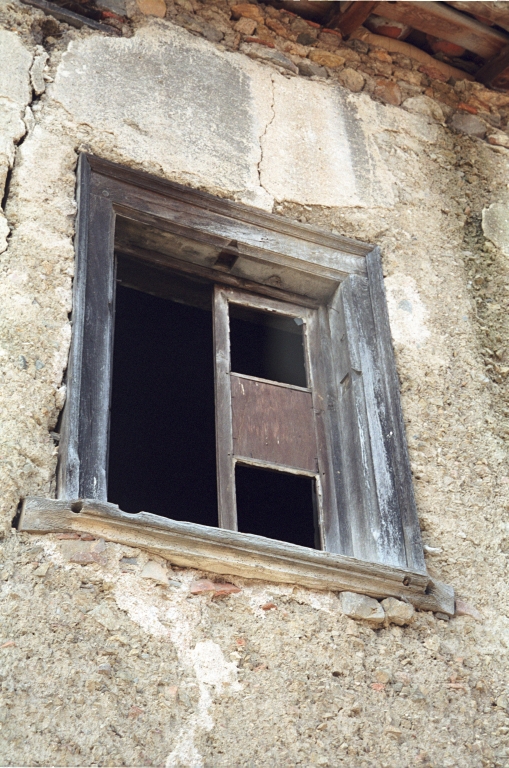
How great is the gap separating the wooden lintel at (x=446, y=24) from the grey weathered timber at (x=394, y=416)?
1285mm

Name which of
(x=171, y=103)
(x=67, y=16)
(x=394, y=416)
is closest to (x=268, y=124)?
(x=171, y=103)

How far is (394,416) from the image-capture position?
394 cm

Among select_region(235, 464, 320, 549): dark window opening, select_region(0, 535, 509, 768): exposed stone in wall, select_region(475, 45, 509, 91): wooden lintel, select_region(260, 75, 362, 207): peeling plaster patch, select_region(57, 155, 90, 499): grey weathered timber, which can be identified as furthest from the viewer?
select_region(235, 464, 320, 549): dark window opening

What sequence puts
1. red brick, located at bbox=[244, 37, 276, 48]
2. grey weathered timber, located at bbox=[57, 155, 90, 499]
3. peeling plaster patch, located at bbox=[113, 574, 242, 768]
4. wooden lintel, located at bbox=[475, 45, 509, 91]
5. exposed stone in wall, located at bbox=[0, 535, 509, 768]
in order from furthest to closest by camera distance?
wooden lintel, located at bbox=[475, 45, 509, 91]
red brick, located at bbox=[244, 37, 276, 48]
grey weathered timber, located at bbox=[57, 155, 90, 499]
peeling plaster patch, located at bbox=[113, 574, 242, 768]
exposed stone in wall, located at bbox=[0, 535, 509, 768]

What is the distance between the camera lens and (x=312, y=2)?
4891 mm

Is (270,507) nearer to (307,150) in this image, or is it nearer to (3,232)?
(307,150)

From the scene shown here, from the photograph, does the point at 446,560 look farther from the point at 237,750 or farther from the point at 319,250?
the point at 319,250

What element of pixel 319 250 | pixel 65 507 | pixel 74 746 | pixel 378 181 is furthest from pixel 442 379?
pixel 74 746

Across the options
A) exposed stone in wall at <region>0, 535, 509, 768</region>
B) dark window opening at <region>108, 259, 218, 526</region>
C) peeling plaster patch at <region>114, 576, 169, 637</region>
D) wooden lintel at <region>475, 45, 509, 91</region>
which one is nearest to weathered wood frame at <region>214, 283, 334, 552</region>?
exposed stone in wall at <region>0, 535, 509, 768</region>

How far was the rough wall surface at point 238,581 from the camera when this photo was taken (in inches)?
115

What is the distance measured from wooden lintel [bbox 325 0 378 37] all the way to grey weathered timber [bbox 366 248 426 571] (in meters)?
1.24

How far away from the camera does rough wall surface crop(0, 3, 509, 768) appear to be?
2910 mm

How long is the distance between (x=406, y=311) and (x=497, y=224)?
0.78m

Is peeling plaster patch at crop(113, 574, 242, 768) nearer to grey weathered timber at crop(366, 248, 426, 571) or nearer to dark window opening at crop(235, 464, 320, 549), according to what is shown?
grey weathered timber at crop(366, 248, 426, 571)
